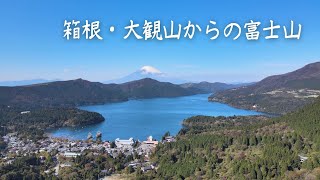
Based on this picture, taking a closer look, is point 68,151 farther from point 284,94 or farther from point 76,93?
point 76,93

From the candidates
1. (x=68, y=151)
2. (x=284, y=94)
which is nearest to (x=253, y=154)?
(x=68, y=151)

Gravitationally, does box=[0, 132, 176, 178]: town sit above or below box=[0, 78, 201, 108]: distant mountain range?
below

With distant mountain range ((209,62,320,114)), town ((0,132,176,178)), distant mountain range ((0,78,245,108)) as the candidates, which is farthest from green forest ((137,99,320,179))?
distant mountain range ((0,78,245,108))

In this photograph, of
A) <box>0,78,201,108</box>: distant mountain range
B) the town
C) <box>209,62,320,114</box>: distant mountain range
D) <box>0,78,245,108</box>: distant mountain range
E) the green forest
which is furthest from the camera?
<box>0,78,201,108</box>: distant mountain range

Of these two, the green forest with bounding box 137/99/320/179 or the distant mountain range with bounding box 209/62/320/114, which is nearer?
the green forest with bounding box 137/99/320/179

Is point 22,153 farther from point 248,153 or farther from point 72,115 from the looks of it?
point 72,115

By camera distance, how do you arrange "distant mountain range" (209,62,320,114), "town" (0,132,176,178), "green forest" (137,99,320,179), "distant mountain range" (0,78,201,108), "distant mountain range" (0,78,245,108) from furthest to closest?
"distant mountain range" (0,78,201,108), "distant mountain range" (0,78,245,108), "distant mountain range" (209,62,320,114), "town" (0,132,176,178), "green forest" (137,99,320,179)

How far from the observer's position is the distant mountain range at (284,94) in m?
94.4

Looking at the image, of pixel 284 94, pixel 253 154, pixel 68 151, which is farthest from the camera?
pixel 284 94

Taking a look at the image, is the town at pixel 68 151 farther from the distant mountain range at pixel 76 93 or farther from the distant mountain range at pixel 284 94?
the distant mountain range at pixel 76 93

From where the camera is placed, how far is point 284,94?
110375 millimetres

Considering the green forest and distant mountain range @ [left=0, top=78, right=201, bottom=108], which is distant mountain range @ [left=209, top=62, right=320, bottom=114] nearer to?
distant mountain range @ [left=0, top=78, right=201, bottom=108]

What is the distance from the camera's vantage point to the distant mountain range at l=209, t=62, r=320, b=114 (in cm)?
9444

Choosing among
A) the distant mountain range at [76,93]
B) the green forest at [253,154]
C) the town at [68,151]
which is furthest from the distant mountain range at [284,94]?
the green forest at [253,154]
